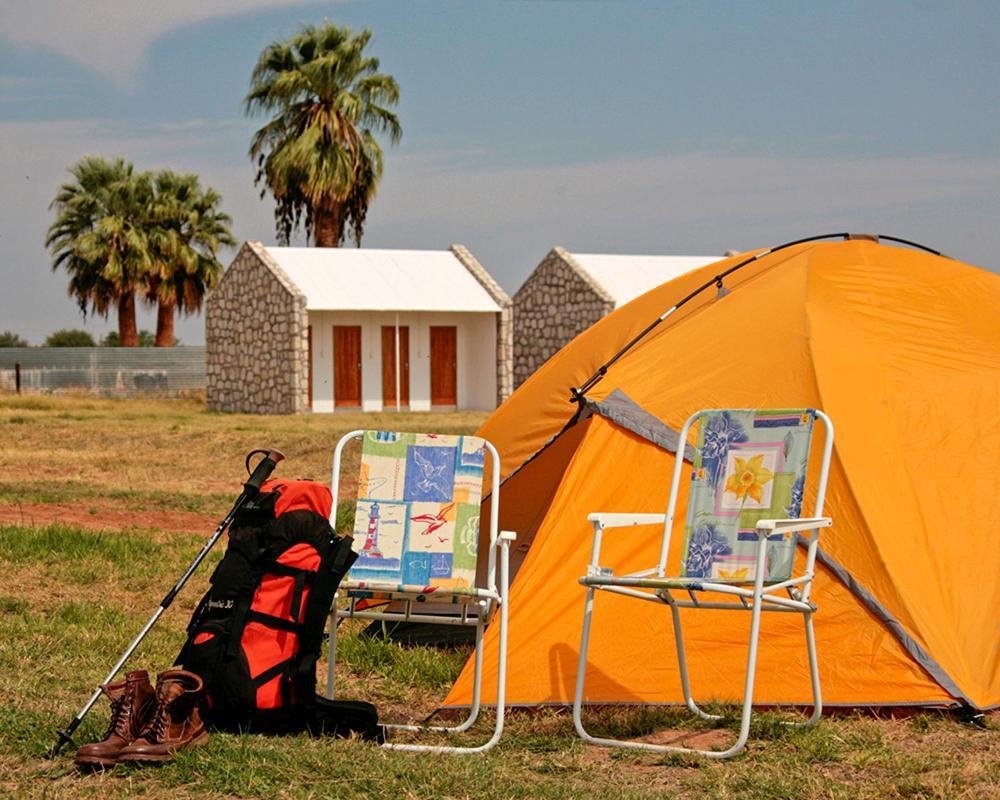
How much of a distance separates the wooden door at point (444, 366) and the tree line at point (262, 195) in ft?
17.5

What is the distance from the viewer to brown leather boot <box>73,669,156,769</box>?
429 cm

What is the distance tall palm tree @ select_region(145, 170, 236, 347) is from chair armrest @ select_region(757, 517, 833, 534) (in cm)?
3386

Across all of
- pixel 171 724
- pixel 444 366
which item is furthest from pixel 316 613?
pixel 444 366

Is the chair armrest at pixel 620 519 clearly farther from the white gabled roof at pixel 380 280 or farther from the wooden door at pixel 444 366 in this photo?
the wooden door at pixel 444 366

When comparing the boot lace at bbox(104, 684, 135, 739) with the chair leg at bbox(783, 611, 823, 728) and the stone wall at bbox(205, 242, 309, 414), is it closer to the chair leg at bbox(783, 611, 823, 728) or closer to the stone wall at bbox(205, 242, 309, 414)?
the chair leg at bbox(783, 611, 823, 728)

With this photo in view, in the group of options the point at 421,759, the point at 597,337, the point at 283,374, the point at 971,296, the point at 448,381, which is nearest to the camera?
the point at 421,759

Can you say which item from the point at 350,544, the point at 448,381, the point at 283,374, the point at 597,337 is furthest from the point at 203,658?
the point at 448,381

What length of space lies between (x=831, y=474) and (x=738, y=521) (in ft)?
2.44

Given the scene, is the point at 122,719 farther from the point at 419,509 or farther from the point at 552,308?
the point at 552,308

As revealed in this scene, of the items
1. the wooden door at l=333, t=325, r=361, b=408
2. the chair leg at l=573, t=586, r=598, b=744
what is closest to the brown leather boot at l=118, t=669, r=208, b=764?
the chair leg at l=573, t=586, r=598, b=744

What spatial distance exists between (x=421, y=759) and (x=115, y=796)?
0.95 metres

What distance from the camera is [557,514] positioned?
5.83m

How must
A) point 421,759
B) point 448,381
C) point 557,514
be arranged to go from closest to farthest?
point 421,759 < point 557,514 < point 448,381

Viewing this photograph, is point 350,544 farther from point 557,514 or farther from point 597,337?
point 597,337
